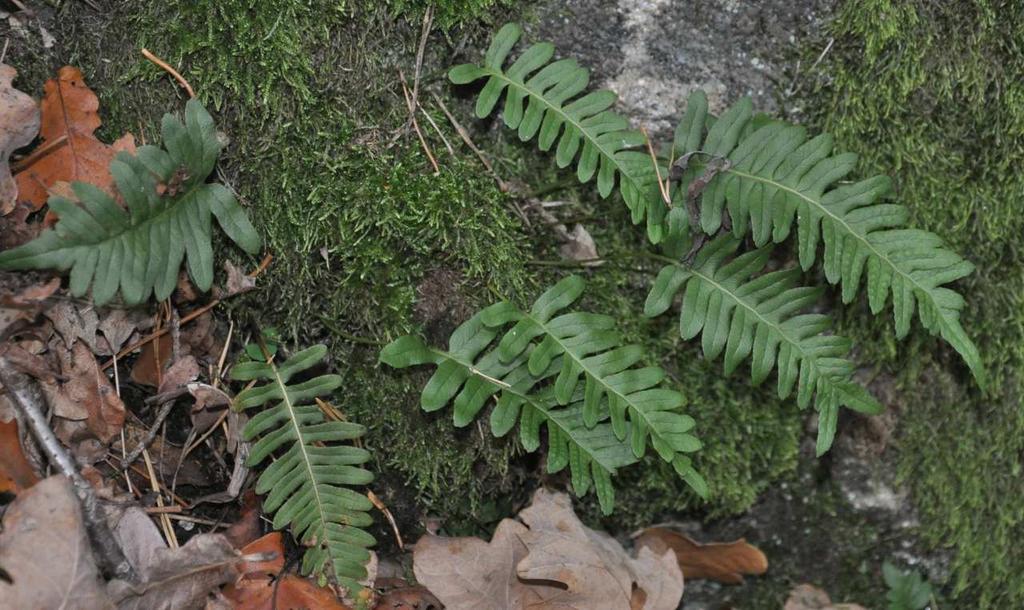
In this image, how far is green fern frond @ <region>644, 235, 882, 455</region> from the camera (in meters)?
2.75

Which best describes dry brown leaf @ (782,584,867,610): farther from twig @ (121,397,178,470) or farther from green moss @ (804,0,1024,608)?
twig @ (121,397,178,470)

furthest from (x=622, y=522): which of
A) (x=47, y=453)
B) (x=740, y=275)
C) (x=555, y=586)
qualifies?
(x=47, y=453)

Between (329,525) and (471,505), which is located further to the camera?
(471,505)

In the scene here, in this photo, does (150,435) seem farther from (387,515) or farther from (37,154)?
(37,154)

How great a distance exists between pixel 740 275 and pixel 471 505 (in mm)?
1108

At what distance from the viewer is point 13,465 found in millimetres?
2457

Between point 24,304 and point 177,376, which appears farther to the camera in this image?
point 177,376

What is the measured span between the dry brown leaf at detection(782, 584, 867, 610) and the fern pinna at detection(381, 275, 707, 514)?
1.01 m

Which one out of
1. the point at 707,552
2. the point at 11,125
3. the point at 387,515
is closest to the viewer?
the point at 11,125

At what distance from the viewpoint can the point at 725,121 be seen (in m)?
2.79

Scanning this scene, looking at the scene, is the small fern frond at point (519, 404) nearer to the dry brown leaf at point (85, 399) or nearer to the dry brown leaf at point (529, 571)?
the dry brown leaf at point (529, 571)

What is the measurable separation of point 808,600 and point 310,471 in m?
1.89

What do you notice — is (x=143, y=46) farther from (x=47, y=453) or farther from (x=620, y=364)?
(x=620, y=364)

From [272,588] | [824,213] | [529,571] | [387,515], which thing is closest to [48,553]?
[272,588]
